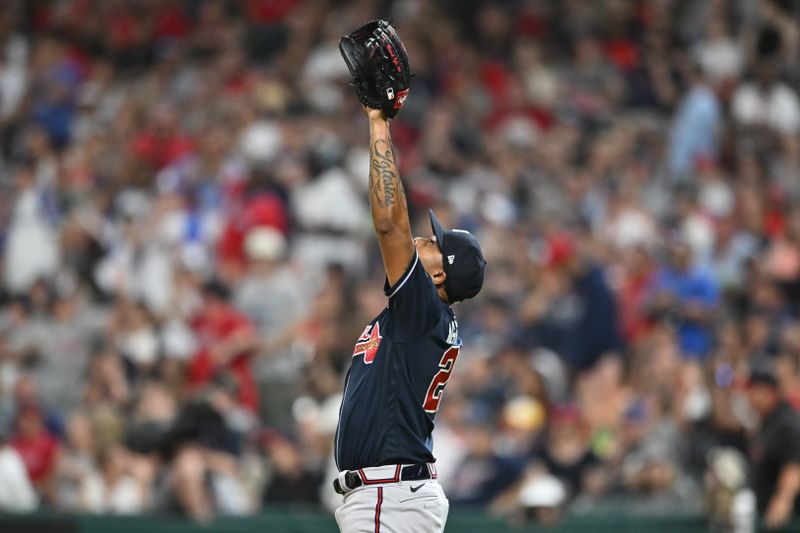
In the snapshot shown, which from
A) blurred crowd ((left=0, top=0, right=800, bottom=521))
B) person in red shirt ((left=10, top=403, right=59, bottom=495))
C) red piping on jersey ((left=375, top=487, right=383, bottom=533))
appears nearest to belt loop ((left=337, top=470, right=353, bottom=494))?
red piping on jersey ((left=375, top=487, right=383, bottom=533))

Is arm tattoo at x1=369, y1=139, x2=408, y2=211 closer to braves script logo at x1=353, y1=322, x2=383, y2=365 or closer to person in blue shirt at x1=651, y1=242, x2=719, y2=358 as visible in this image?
braves script logo at x1=353, y1=322, x2=383, y2=365

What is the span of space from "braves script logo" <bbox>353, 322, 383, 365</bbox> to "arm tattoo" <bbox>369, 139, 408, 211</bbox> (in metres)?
0.47

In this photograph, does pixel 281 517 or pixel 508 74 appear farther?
pixel 508 74

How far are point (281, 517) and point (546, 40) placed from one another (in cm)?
759

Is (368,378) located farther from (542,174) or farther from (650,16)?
(650,16)

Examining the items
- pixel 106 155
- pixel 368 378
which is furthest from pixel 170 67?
pixel 368 378

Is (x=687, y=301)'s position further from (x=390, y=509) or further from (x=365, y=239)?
(x=390, y=509)

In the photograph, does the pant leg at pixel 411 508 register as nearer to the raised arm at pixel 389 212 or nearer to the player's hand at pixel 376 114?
the raised arm at pixel 389 212

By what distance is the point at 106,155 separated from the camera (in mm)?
14273

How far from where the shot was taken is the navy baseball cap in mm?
A: 4953

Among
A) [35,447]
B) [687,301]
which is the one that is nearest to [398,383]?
[687,301]

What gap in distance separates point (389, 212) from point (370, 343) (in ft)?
1.65

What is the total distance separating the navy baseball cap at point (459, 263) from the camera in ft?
16.3

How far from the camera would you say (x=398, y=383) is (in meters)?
4.76
